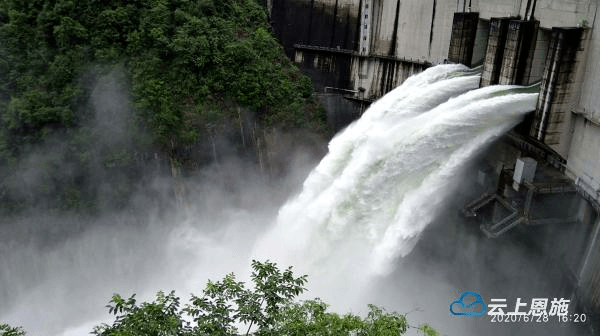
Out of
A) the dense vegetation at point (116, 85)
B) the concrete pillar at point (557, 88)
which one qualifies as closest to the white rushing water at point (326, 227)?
the concrete pillar at point (557, 88)

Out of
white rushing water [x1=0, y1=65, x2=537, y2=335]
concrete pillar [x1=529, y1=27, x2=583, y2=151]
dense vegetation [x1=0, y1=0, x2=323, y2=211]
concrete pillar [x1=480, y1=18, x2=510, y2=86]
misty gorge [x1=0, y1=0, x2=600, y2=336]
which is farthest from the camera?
dense vegetation [x1=0, y1=0, x2=323, y2=211]

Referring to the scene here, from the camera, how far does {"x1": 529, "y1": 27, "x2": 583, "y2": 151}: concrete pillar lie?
15500 millimetres

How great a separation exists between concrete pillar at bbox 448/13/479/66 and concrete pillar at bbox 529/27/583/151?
5113 millimetres

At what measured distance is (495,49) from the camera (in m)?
18.2

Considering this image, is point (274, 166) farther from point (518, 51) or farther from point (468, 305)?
point (518, 51)

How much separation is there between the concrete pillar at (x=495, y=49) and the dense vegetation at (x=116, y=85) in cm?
855

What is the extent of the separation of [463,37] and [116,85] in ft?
44.4

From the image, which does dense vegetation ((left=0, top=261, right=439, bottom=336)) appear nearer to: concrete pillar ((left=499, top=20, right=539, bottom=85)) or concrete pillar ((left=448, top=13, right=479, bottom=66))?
concrete pillar ((left=499, top=20, right=539, bottom=85))

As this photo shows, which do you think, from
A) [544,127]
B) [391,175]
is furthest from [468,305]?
[544,127]

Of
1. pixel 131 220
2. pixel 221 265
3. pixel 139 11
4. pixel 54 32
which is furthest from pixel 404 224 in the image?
pixel 54 32

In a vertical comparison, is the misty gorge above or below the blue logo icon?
above

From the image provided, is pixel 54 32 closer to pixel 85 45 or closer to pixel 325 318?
pixel 85 45

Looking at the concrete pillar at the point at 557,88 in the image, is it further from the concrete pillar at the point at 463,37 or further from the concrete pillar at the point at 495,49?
the concrete pillar at the point at 463,37

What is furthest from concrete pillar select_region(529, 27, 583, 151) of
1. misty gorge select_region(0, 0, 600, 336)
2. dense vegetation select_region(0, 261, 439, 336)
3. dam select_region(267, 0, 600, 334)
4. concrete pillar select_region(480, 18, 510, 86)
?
dense vegetation select_region(0, 261, 439, 336)
